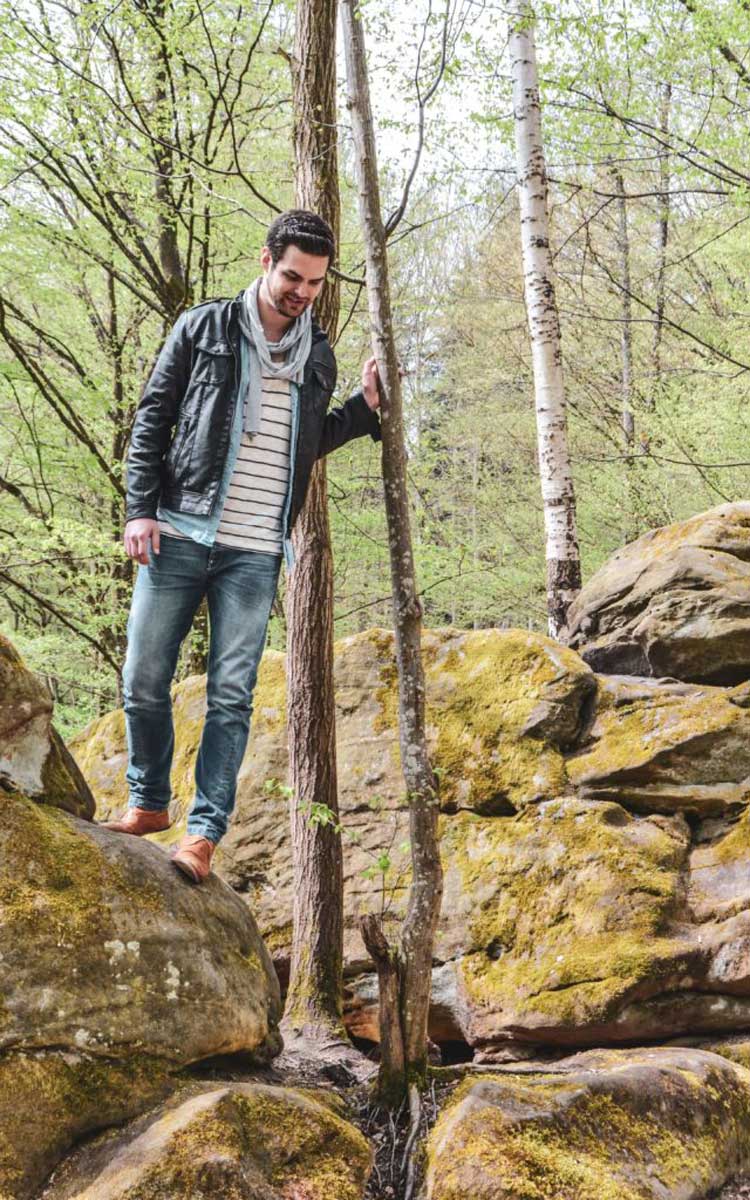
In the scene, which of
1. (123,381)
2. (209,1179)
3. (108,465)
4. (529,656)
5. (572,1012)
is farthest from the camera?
(123,381)

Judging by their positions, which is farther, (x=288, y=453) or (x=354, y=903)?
(x=354, y=903)

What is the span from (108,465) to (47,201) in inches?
116

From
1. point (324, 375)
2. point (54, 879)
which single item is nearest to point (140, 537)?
point (324, 375)

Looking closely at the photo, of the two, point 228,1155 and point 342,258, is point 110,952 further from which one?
point 342,258

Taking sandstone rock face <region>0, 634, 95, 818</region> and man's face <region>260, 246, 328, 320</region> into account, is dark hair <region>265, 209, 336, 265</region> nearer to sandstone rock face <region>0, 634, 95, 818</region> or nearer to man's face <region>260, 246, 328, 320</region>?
man's face <region>260, 246, 328, 320</region>

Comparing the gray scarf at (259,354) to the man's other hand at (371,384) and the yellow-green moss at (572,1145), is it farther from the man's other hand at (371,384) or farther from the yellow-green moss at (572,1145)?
the yellow-green moss at (572,1145)

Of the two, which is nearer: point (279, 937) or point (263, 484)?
point (263, 484)

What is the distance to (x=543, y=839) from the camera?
466 centimetres

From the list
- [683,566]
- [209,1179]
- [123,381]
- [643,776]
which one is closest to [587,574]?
[123,381]

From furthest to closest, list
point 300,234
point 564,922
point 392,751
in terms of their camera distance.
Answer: point 392,751 < point 564,922 < point 300,234

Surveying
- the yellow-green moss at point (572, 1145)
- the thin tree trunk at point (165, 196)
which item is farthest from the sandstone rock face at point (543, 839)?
the thin tree trunk at point (165, 196)

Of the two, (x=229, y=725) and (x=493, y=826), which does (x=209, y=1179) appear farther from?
(x=493, y=826)

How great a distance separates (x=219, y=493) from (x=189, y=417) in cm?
30

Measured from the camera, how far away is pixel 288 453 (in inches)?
132
